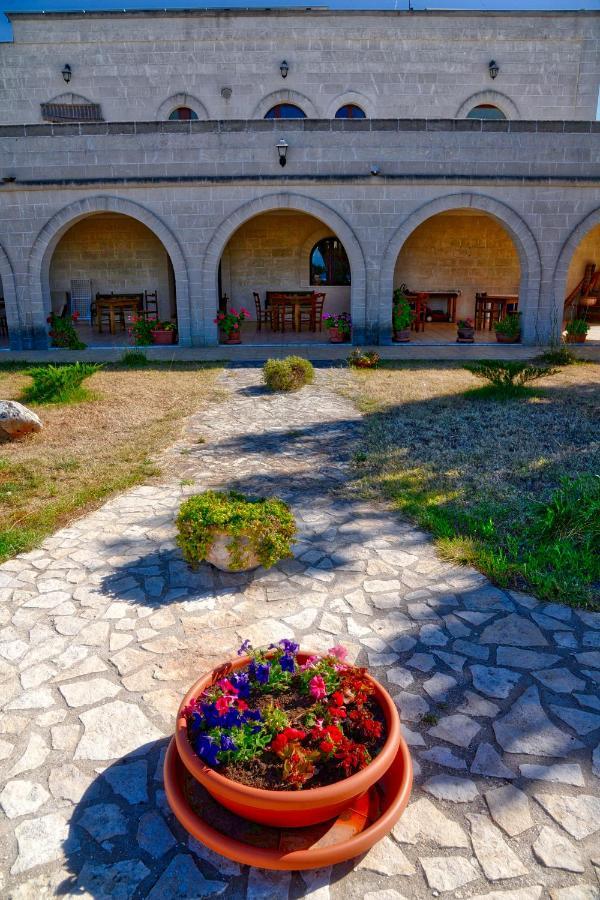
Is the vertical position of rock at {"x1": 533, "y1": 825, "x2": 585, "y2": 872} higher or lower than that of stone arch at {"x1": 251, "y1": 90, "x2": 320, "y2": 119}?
lower

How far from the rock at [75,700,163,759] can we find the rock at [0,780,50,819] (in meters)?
0.23

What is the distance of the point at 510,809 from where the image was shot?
272cm

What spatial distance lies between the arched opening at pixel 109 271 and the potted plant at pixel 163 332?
227 centimetres

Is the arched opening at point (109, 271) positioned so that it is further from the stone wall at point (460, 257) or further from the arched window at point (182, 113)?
the stone wall at point (460, 257)

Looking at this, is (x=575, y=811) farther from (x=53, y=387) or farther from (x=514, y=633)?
(x=53, y=387)

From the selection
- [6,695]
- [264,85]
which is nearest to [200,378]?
[6,695]

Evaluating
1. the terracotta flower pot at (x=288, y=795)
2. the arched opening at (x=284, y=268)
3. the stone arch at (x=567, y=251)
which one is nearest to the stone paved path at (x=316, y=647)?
the terracotta flower pot at (x=288, y=795)

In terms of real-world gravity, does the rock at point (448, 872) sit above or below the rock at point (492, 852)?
below

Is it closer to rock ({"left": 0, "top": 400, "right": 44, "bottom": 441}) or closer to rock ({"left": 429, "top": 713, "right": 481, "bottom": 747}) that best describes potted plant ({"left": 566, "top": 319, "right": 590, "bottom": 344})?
rock ({"left": 0, "top": 400, "right": 44, "bottom": 441})

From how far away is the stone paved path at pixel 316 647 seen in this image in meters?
2.47

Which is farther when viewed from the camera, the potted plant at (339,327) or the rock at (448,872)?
the potted plant at (339,327)

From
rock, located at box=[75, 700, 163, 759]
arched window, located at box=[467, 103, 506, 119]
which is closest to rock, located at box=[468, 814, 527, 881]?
rock, located at box=[75, 700, 163, 759]

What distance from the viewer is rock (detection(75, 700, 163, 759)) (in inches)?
121

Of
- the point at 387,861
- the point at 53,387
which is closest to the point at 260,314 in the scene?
the point at 53,387
